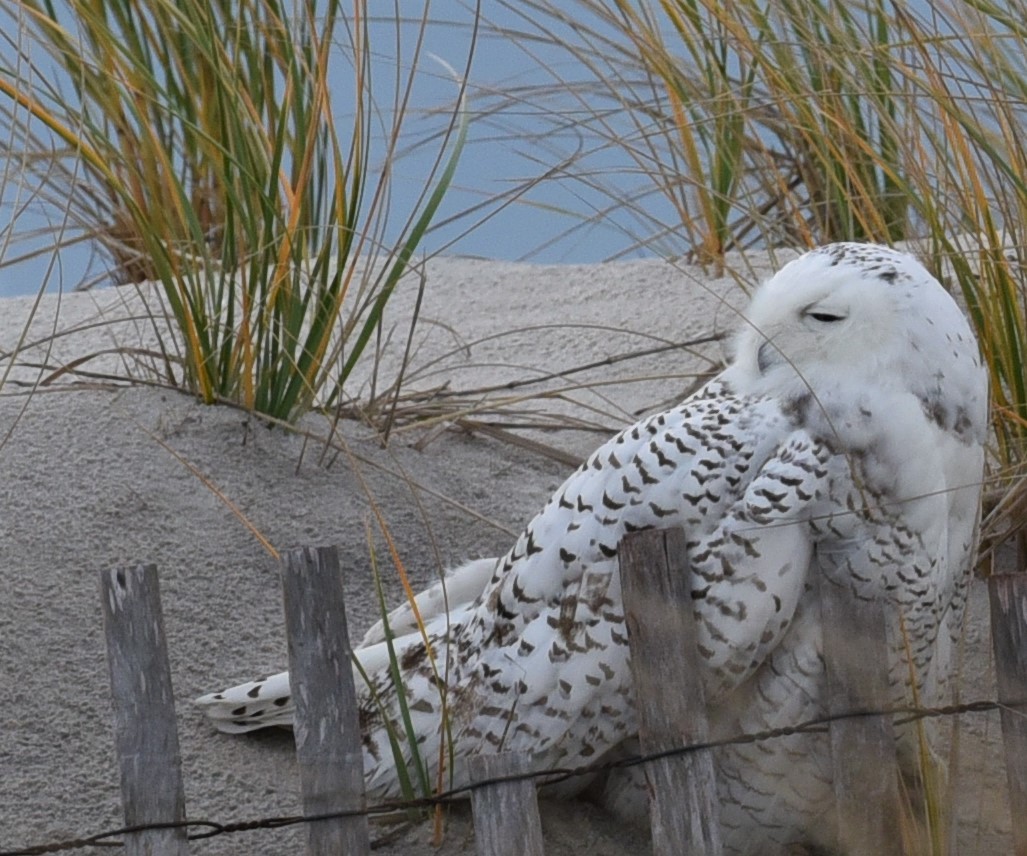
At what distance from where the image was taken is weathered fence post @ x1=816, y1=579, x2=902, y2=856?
2.46 m

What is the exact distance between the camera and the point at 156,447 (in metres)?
3.89

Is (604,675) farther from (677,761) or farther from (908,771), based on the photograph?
(908,771)

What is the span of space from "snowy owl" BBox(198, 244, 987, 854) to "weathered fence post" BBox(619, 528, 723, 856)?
0.74ft

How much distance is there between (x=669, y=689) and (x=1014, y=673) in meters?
0.50

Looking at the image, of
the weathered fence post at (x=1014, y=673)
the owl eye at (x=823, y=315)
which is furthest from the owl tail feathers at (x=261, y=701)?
the weathered fence post at (x=1014, y=673)

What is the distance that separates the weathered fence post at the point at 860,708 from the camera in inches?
96.7

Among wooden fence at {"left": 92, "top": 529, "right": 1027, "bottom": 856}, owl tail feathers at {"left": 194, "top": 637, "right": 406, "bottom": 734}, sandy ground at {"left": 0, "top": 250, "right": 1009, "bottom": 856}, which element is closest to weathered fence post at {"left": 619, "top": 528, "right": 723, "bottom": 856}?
wooden fence at {"left": 92, "top": 529, "right": 1027, "bottom": 856}

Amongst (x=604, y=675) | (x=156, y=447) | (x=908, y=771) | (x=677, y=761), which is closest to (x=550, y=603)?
(x=604, y=675)

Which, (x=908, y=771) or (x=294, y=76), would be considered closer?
(x=908, y=771)

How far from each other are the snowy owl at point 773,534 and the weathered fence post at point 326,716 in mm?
255

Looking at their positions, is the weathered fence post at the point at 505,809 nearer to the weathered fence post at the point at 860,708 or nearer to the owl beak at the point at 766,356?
the weathered fence post at the point at 860,708

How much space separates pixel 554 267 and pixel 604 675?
12.2 ft

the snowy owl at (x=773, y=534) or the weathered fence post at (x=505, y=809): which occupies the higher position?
the snowy owl at (x=773, y=534)

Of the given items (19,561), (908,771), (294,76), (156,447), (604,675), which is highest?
(294,76)
